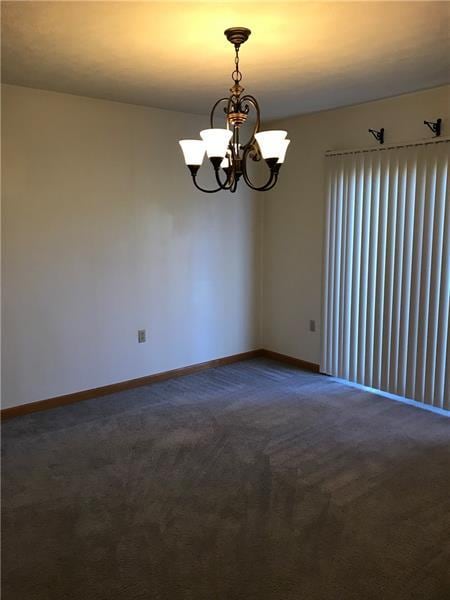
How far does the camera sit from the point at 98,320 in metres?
4.47

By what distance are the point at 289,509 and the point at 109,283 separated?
8.09 ft

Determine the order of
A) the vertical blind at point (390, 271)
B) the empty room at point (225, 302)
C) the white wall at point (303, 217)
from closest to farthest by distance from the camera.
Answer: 1. the empty room at point (225, 302)
2. the vertical blind at point (390, 271)
3. the white wall at point (303, 217)

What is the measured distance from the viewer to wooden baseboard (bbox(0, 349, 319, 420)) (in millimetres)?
4133

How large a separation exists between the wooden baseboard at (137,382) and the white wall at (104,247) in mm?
50

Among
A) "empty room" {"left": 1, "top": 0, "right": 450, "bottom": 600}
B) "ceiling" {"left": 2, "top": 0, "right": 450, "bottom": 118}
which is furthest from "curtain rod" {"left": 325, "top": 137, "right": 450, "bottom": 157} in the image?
"ceiling" {"left": 2, "top": 0, "right": 450, "bottom": 118}

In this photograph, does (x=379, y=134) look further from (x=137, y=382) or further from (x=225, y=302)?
(x=137, y=382)

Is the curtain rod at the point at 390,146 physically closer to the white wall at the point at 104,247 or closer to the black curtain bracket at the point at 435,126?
the black curtain bracket at the point at 435,126

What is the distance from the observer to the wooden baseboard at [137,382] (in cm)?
413

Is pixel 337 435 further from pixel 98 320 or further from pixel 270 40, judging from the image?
pixel 270 40

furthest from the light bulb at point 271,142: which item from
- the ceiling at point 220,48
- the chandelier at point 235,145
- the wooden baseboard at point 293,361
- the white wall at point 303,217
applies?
the wooden baseboard at point 293,361

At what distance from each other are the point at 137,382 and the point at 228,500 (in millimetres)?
2077

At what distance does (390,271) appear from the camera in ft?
14.2

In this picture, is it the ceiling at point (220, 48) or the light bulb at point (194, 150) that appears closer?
the ceiling at point (220, 48)

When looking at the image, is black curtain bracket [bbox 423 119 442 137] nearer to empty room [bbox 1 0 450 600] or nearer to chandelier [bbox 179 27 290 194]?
empty room [bbox 1 0 450 600]
